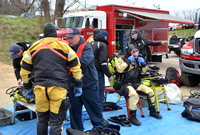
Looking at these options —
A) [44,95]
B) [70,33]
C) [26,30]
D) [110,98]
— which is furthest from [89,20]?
[26,30]

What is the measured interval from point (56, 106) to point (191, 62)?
17.4 feet

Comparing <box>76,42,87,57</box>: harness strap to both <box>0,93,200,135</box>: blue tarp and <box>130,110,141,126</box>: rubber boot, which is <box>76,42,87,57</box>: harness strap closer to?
<box>0,93,200,135</box>: blue tarp

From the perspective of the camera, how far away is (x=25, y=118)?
4680 mm

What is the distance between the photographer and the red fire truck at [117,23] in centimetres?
1040

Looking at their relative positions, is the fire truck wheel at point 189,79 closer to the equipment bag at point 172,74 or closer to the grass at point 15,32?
the equipment bag at point 172,74

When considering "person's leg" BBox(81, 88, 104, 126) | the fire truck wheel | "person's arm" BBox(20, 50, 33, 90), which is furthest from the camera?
the fire truck wheel

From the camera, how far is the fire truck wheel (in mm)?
7233

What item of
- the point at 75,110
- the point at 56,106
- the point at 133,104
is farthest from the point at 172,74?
the point at 56,106

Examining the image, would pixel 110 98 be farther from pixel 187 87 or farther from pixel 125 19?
pixel 125 19

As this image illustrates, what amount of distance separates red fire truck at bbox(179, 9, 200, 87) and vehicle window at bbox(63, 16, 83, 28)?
5.15 m

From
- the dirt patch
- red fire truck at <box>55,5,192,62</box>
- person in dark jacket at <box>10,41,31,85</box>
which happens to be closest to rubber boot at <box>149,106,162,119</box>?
person in dark jacket at <box>10,41,31,85</box>

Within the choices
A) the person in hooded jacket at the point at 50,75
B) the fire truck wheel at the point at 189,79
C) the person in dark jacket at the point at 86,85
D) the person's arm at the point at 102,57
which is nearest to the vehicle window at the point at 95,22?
the fire truck wheel at the point at 189,79

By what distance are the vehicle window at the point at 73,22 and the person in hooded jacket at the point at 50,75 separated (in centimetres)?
763

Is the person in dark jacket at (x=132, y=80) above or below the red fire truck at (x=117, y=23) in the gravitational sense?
below
